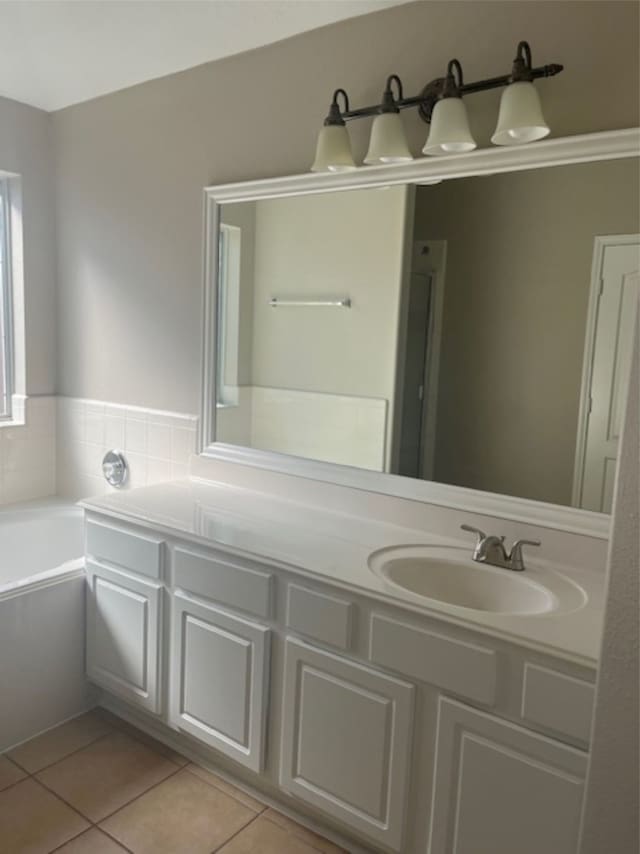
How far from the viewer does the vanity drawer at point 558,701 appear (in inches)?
52.2

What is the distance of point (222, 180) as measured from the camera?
8.25ft

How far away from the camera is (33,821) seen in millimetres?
1941

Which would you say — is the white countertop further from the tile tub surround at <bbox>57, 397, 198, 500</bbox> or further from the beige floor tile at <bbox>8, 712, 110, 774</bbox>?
the beige floor tile at <bbox>8, 712, 110, 774</bbox>

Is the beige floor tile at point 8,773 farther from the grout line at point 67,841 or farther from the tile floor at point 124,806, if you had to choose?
the grout line at point 67,841

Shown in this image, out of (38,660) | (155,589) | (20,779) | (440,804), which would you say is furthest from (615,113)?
(20,779)

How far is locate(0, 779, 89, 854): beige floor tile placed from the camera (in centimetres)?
185

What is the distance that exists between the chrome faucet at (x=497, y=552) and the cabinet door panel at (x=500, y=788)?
45cm

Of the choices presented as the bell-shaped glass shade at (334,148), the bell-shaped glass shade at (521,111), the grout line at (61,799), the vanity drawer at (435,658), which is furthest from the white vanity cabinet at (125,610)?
the bell-shaped glass shade at (521,111)

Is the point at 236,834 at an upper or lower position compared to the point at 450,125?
lower

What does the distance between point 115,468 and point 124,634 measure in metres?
0.97

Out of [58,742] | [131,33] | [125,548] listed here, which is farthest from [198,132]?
[58,742]

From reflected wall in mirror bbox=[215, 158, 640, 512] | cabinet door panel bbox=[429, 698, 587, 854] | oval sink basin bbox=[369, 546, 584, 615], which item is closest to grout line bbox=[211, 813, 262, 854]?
cabinet door panel bbox=[429, 698, 587, 854]

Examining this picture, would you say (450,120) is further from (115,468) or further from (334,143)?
(115,468)

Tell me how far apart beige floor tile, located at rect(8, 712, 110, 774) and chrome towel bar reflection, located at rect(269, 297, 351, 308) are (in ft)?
5.74
